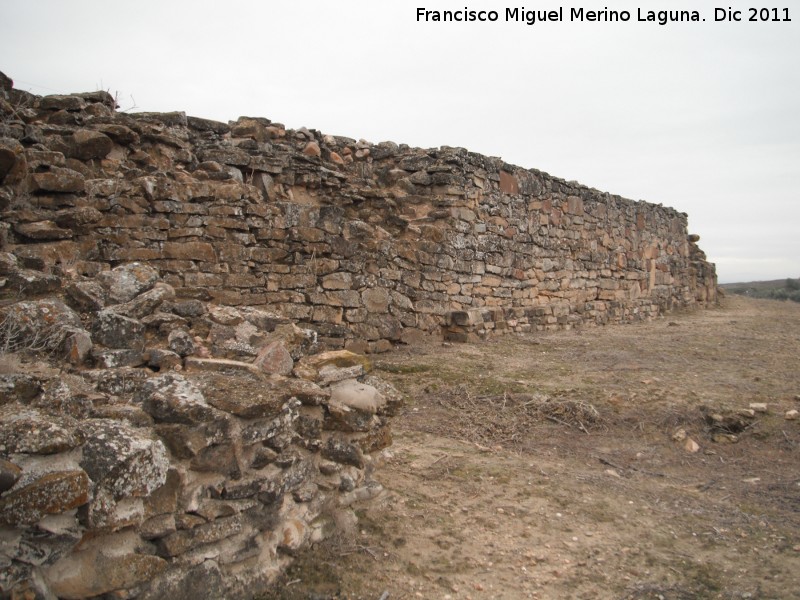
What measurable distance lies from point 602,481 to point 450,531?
54.0 inches

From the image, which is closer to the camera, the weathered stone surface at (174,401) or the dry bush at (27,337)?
the weathered stone surface at (174,401)

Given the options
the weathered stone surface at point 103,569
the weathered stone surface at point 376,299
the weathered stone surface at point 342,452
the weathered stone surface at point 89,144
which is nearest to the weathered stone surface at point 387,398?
the weathered stone surface at point 342,452

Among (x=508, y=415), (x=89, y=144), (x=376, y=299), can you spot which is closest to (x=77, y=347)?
(x=508, y=415)

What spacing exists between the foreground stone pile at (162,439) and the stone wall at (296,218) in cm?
118

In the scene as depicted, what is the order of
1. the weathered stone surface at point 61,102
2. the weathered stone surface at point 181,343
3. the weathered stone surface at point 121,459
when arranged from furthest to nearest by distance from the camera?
the weathered stone surface at point 61,102
the weathered stone surface at point 181,343
the weathered stone surface at point 121,459

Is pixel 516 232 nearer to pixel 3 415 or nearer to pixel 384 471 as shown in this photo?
pixel 384 471

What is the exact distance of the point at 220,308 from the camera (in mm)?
3693

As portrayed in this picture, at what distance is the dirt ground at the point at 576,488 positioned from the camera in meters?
3.02

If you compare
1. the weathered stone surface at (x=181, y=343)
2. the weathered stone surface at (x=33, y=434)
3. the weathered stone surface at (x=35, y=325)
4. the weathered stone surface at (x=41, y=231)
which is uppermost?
the weathered stone surface at (x=41, y=231)

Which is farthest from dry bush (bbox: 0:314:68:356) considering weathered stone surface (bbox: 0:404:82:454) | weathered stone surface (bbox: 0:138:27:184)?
weathered stone surface (bbox: 0:138:27:184)

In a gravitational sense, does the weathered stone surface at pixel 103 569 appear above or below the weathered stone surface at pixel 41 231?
below

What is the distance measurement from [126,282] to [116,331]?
0.66m

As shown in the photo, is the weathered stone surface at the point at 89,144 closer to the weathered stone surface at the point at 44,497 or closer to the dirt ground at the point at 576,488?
the dirt ground at the point at 576,488

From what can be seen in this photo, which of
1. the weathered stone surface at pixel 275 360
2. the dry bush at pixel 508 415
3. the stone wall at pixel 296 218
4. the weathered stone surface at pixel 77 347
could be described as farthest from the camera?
the stone wall at pixel 296 218
